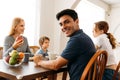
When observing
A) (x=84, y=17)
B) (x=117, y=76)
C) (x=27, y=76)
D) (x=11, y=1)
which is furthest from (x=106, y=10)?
(x=27, y=76)

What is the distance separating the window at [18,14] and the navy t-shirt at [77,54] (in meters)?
2.11

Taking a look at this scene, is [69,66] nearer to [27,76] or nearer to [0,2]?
[27,76]

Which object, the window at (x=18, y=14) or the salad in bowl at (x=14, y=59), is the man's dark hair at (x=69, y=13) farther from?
the window at (x=18, y=14)

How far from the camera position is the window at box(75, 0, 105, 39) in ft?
20.7

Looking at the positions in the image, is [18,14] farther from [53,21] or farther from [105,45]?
[105,45]

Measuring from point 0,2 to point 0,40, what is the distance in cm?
63

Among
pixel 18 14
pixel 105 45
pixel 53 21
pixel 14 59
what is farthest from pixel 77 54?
pixel 53 21

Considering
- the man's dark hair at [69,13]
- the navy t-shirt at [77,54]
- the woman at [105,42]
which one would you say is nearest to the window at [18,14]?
the woman at [105,42]

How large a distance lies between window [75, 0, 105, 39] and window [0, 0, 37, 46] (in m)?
2.19

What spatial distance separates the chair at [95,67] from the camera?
1.62m

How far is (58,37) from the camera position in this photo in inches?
186

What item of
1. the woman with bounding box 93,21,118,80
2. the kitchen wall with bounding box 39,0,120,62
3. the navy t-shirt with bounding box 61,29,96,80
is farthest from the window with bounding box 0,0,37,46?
the navy t-shirt with bounding box 61,29,96,80

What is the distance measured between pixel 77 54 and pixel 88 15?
5124 mm

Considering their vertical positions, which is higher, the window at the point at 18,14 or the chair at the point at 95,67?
the window at the point at 18,14
